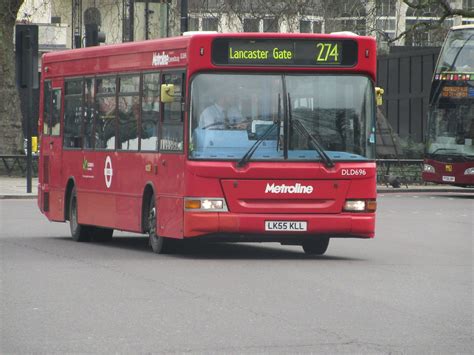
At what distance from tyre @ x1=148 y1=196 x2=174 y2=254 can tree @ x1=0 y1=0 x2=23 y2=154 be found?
2906 centimetres

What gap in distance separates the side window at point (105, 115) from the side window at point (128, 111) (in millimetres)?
239

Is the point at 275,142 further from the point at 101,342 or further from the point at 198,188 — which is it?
the point at 101,342

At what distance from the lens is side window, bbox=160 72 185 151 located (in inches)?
719

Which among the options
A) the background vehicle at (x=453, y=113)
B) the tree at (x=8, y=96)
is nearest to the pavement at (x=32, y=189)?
the background vehicle at (x=453, y=113)

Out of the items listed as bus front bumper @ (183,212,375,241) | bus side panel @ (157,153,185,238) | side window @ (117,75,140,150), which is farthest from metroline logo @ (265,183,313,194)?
side window @ (117,75,140,150)

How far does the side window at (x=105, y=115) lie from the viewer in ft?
67.8

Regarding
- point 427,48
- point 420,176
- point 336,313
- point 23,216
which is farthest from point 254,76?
point 427,48

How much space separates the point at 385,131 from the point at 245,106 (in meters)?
32.3

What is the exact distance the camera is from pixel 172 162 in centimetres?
1850

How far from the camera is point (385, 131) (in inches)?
1967

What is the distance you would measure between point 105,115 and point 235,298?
26.2ft

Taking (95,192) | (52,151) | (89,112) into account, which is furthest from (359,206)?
(52,151)

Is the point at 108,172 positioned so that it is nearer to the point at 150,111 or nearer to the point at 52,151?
the point at 150,111

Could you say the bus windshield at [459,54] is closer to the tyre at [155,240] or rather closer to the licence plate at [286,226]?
the tyre at [155,240]
